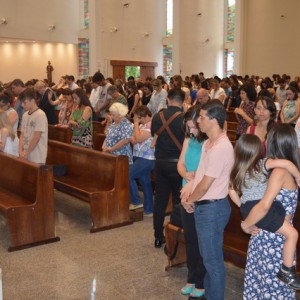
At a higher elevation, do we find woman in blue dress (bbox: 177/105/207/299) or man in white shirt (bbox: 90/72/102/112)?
man in white shirt (bbox: 90/72/102/112)

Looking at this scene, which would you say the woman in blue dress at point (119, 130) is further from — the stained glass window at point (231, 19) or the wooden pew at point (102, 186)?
the stained glass window at point (231, 19)

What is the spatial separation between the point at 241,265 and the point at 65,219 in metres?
2.98

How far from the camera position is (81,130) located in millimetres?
7387

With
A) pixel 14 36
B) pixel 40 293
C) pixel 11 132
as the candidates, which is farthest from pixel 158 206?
pixel 14 36

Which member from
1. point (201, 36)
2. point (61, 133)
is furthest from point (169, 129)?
point (201, 36)

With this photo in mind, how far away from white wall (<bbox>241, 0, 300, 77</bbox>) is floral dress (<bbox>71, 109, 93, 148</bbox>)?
16414 mm

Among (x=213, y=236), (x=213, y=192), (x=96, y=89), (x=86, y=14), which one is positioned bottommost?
(x=213, y=236)

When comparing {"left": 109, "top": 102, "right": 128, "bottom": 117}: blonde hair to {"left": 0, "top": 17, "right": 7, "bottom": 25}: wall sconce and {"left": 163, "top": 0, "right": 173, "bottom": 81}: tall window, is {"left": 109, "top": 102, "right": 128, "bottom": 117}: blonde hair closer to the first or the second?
{"left": 0, "top": 17, "right": 7, "bottom": 25}: wall sconce

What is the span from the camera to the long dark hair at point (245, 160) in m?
3.22

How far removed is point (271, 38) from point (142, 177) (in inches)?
→ 705

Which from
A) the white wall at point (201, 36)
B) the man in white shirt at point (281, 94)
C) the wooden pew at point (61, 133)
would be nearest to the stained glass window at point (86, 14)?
the white wall at point (201, 36)

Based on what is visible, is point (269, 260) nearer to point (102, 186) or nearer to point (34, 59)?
point (102, 186)

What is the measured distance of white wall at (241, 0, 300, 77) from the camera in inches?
851

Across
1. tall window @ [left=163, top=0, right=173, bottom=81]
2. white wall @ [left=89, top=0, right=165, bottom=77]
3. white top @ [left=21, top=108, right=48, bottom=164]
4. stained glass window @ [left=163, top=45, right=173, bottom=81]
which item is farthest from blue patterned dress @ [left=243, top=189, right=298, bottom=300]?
stained glass window @ [left=163, top=45, right=173, bottom=81]
